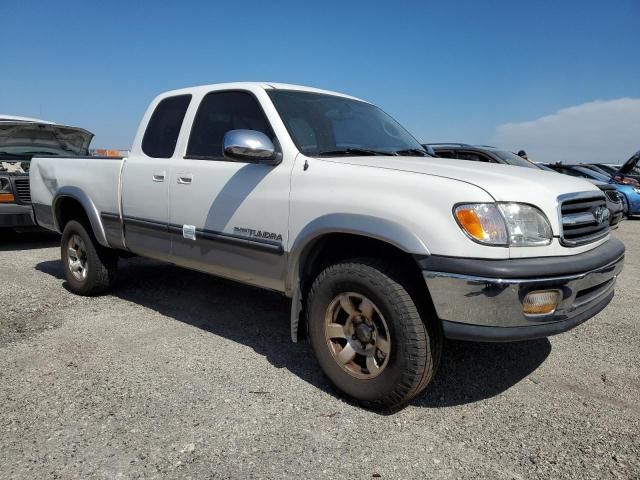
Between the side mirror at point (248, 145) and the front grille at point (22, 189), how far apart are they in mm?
5621

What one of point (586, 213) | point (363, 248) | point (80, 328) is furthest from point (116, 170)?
point (586, 213)

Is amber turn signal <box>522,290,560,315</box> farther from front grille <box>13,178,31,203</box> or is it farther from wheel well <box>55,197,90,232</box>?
front grille <box>13,178,31,203</box>

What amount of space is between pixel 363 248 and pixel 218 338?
1.63 m

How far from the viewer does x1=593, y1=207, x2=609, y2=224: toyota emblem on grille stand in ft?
9.89

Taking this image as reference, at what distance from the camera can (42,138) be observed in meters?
8.22

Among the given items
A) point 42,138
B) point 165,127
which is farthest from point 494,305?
point 42,138

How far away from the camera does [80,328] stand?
4.18 metres

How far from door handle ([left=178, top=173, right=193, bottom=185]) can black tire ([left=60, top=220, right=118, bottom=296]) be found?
1.64 m

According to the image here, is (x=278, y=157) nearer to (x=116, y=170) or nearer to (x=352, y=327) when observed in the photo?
(x=352, y=327)

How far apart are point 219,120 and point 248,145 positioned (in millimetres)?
901

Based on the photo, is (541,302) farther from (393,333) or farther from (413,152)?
(413,152)

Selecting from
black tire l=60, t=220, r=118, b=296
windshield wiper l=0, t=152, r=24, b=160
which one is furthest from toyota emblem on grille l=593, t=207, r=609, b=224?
windshield wiper l=0, t=152, r=24, b=160

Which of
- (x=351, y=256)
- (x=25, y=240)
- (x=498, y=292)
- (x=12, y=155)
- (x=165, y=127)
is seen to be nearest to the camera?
(x=498, y=292)

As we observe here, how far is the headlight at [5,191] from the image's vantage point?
7281 millimetres
